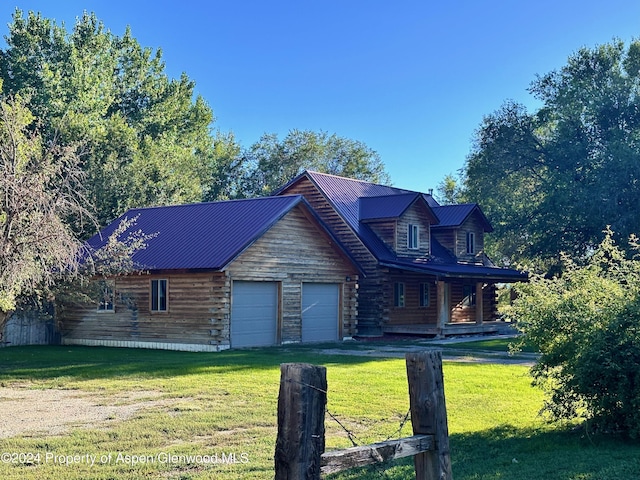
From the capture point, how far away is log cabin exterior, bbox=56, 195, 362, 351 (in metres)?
24.0

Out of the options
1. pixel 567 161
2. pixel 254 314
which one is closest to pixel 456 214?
pixel 567 161

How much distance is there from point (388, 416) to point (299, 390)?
22.1 feet

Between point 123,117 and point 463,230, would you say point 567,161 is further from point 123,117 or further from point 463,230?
point 123,117

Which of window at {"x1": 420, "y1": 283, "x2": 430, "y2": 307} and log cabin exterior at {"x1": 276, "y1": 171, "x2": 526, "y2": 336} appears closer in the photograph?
log cabin exterior at {"x1": 276, "y1": 171, "x2": 526, "y2": 336}

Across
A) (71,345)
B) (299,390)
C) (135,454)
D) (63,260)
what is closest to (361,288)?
(71,345)

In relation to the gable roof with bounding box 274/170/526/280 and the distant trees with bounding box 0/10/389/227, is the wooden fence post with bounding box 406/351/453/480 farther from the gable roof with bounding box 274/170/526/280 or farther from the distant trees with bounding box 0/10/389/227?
the distant trees with bounding box 0/10/389/227

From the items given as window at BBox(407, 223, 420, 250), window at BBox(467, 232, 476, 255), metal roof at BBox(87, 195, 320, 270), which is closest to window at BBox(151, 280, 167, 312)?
metal roof at BBox(87, 195, 320, 270)

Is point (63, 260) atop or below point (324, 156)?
below

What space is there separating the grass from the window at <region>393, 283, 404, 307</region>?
14493 mm

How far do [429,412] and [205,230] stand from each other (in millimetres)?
21913

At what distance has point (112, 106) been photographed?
152 feet

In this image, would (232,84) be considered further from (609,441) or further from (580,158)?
(609,441)

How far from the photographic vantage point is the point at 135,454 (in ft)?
28.1

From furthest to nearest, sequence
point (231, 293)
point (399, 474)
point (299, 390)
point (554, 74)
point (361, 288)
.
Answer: point (554, 74) < point (361, 288) < point (231, 293) < point (399, 474) < point (299, 390)
